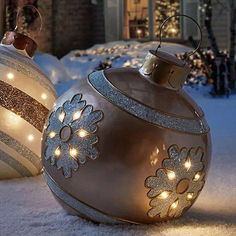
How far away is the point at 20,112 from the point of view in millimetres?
3939

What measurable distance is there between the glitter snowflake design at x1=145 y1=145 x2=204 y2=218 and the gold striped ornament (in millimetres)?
1341

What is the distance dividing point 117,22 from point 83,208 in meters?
14.2

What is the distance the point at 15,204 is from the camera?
3.51 meters

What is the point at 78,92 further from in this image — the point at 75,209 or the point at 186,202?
the point at 186,202

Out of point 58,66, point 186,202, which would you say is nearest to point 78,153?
point 186,202

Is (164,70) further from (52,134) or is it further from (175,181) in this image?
(52,134)

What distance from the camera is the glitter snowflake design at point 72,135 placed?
9.60 ft

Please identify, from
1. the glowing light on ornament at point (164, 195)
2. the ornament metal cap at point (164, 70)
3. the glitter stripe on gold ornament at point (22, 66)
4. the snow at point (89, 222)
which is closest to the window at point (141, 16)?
the snow at point (89, 222)

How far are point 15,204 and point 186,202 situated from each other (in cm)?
112

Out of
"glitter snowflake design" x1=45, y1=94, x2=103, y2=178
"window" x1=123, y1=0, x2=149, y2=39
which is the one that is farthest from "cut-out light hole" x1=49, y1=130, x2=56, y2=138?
"window" x1=123, y1=0, x2=149, y2=39

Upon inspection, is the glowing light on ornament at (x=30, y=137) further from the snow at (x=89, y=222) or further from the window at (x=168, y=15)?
the window at (x=168, y=15)

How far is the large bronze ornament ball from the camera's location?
286cm

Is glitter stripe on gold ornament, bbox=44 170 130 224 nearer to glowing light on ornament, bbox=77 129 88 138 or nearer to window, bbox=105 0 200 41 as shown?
glowing light on ornament, bbox=77 129 88 138

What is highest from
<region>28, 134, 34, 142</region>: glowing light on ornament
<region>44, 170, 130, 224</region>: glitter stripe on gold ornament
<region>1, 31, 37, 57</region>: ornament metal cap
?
<region>1, 31, 37, 57</region>: ornament metal cap
